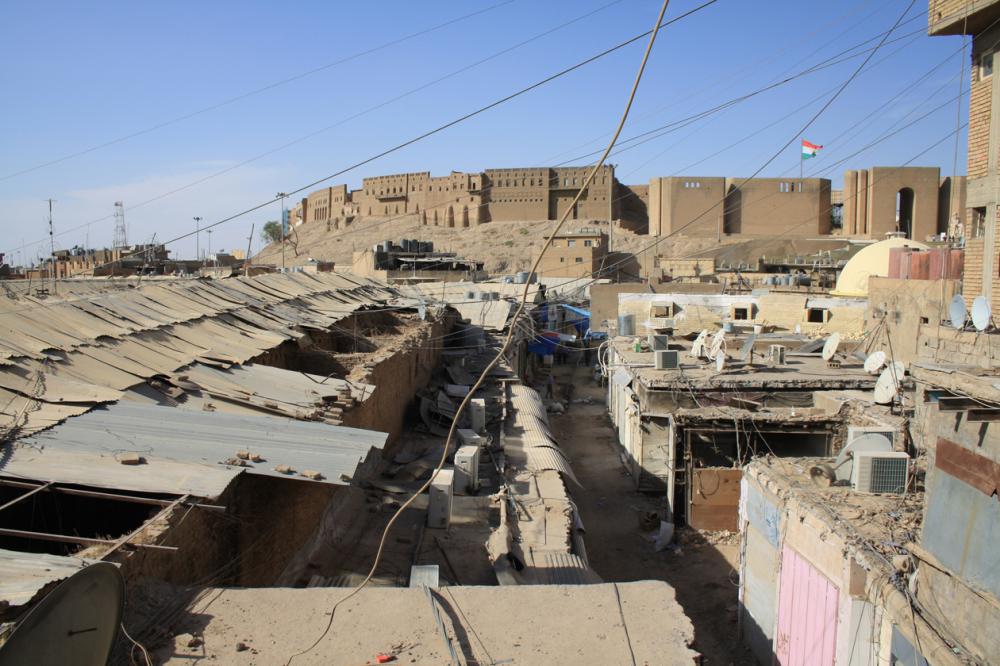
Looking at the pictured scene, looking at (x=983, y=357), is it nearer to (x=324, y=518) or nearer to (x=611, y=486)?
(x=611, y=486)

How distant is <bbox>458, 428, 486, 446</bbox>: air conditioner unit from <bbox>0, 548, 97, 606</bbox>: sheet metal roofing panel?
754 centimetres

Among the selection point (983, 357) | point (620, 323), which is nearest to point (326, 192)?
point (620, 323)

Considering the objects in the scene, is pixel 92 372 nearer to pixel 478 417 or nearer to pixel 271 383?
pixel 271 383

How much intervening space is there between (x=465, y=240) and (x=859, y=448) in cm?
6252

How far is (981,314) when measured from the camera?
10383 mm

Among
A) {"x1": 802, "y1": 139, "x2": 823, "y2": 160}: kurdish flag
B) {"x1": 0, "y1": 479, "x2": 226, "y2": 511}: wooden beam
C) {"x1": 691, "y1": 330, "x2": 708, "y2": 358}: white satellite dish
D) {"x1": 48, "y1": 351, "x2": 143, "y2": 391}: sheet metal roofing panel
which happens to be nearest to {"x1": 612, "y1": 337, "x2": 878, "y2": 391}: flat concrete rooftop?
{"x1": 691, "y1": 330, "x2": 708, "y2": 358}: white satellite dish

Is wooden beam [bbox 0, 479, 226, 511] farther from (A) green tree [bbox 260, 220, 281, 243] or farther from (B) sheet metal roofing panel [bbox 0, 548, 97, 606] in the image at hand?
(A) green tree [bbox 260, 220, 281, 243]

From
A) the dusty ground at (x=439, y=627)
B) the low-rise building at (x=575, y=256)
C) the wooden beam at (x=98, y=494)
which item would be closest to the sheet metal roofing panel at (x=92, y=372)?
the wooden beam at (x=98, y=494)

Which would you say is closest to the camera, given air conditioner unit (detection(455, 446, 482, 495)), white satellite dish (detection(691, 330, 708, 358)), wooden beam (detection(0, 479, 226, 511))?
wooden beam (detection(0, 479, 226, 511))

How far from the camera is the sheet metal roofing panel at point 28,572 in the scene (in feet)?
12.0

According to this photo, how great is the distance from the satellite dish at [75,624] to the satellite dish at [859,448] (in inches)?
276

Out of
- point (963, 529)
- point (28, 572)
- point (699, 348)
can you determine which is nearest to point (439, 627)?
point (28, 572)

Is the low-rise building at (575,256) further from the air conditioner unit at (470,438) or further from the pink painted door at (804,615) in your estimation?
the pink painted door at (804,615)

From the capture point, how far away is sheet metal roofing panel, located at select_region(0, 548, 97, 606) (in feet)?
12.0
